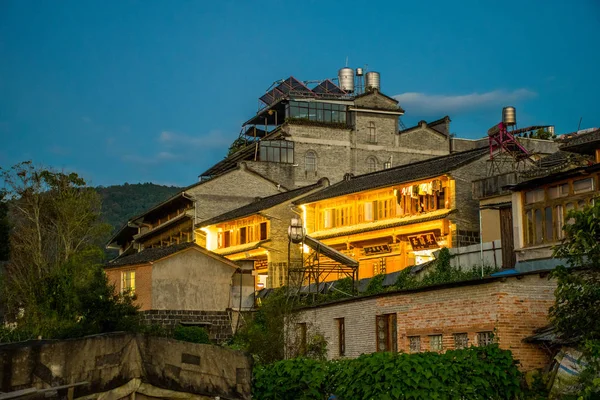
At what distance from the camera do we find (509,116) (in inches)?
1852

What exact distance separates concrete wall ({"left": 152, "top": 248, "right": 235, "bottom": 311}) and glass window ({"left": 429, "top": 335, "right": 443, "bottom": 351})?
71.7 feet

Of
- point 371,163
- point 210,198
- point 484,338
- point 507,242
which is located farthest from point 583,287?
point 371,163

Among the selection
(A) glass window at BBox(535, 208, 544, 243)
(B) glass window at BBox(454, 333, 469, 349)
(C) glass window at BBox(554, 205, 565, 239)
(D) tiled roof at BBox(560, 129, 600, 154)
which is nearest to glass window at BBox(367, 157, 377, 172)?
(D) tiled roof at BBox(560, 129, 600, 154)

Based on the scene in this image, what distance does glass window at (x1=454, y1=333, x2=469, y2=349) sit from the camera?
2191 cm

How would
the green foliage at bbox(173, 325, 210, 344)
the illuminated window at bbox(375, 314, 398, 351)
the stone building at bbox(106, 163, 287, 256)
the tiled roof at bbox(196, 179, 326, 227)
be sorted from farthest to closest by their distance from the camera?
the stone building at bbox(106, 163, 287, 256) → the tiled roof at bbox(196, 179, 326, 227) → the green foliage at bbox(173, 325, 210, 344) → the illuminated window at bbox(375, 314, 398, 351)

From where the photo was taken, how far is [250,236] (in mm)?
53031

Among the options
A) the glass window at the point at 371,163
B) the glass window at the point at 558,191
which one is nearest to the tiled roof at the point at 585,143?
the glass window at the point at 558,191

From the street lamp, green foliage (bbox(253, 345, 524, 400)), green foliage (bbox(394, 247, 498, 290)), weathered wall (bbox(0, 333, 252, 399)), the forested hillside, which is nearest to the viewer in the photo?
weathered wall (bbox(0, 333, 252, 399))

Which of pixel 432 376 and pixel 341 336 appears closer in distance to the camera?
pixel 432 376

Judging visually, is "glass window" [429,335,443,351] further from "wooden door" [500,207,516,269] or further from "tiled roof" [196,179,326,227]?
"tiled roof" [196,179,326,227]

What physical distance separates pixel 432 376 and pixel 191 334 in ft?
74.2

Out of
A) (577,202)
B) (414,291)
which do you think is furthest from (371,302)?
(577,202)

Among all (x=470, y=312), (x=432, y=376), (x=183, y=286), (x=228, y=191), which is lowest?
(x=432, y=376)

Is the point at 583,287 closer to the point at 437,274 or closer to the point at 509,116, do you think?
the point at 437,274
